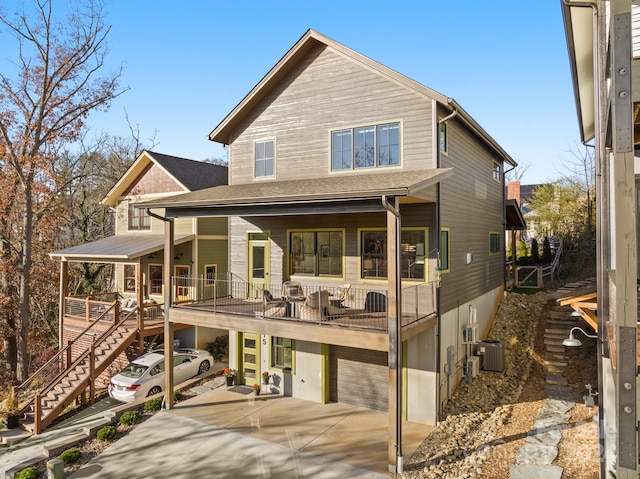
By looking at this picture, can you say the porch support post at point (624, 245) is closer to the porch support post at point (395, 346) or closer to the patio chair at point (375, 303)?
the porch support post at point (395, 346)

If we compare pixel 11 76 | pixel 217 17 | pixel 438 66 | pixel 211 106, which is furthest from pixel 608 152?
pixel 11 76

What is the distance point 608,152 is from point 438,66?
10.3 m

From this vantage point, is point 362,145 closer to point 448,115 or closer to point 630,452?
point 448,115

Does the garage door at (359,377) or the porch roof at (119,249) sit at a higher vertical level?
the porch roof at (119,249)

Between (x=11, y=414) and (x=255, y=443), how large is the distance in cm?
898

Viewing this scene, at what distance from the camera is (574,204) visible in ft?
87.2

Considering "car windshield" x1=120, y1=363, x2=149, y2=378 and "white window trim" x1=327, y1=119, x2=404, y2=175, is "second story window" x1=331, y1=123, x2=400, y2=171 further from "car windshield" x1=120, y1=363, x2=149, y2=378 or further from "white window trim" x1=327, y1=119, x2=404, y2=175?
"car windshield" x1=120, y1=363, x2=149, y2=378

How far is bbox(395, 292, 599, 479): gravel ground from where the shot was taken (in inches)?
333

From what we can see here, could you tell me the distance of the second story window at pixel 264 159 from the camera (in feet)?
46.8

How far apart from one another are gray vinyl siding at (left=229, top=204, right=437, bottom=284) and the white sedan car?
422 centimetres

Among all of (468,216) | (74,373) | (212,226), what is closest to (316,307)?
(468,216)

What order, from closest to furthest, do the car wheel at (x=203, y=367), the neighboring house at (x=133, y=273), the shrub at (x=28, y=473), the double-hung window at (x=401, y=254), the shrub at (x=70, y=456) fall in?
the shrub at (x=28, y=473), the shrub at (x=70, y=456), the double-hung window at (x=401, y=254), the neighboring house at (x=133, y=273), the car wheel at (x=203, y=367)

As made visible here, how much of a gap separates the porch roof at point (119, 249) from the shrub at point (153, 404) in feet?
20.2

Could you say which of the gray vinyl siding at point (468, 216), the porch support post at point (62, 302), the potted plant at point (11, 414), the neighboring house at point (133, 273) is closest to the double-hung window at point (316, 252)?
the gray vinyl siding at point (468, 216)
